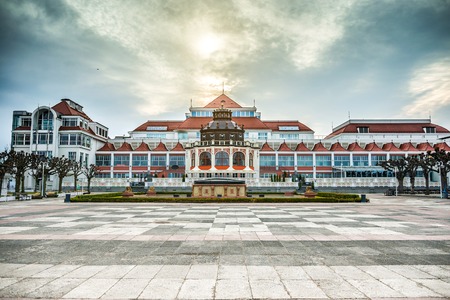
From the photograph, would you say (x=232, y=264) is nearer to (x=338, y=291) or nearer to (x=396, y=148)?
(x=338, y=291)

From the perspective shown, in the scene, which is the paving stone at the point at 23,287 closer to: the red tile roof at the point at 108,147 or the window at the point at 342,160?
the red tile roof at the point at 108,147

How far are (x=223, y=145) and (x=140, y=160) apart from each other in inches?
1065

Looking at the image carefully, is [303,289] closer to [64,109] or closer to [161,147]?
[161,147]

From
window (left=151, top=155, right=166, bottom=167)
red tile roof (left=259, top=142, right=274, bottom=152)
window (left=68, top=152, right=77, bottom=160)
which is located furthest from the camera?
window (left=151, top=155, right=166, bottom=167)

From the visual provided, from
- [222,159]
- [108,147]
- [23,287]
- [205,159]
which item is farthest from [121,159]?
[23,287]

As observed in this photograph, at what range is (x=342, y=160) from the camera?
82812 mm

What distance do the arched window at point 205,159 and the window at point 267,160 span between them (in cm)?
1797

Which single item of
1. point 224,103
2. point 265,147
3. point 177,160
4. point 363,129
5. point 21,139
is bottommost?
point 177,160

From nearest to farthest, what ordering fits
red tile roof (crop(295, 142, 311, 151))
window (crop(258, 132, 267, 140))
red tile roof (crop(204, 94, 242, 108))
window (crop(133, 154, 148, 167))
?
red tile roof (crop(295, 142, 311, 151)), window (crop(133, 154, 148, 167)), window (crop(258, 132, 267, 140)), red tile roof (crop(204, 94, 242, 108))

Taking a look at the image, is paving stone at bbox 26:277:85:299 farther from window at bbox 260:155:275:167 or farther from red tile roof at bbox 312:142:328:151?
red tile roof at bbox 312:142:328:151

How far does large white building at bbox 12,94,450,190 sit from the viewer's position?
75250mm

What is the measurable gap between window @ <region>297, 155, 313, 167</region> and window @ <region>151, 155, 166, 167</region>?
36984 millimetres

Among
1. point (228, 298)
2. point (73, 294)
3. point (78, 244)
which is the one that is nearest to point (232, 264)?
point (228, 298)

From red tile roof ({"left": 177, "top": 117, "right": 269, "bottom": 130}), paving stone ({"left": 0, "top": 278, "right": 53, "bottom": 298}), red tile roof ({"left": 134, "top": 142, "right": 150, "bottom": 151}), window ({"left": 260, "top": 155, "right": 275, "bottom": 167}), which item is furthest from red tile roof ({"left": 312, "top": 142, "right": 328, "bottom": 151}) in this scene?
paving stone ({"left": 0, "top": 278, "right": 53, "bottom": 298})
